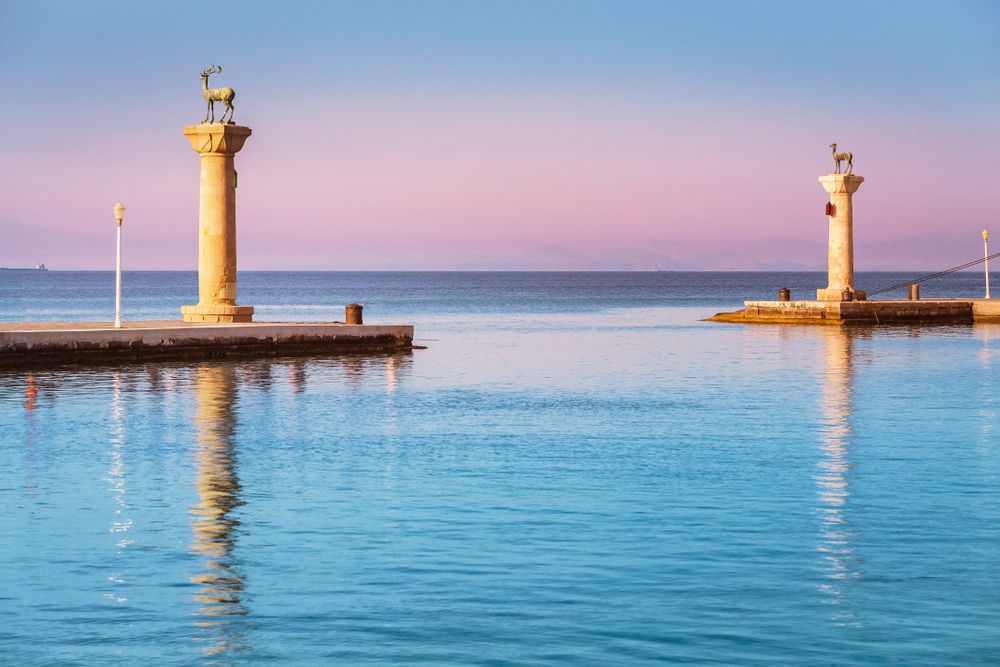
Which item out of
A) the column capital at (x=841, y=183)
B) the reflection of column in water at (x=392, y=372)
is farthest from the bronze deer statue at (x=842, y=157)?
the reflection of column in water at (x=392, y=372)

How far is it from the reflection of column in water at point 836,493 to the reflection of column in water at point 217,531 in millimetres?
4600

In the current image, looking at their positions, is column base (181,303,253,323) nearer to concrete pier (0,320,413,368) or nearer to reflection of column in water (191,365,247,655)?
concrete pier (0,320,413,368)

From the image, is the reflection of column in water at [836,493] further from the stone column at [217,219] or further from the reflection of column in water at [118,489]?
the stone column at [217,219]

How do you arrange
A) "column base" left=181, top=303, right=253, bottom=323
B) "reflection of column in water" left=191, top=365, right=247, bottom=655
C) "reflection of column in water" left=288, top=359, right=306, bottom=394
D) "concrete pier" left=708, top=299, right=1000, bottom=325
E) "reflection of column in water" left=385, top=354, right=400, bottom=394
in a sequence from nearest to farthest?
1. "reflection of column in water" left=191, top=365, right=247, bottom=655
2. "reflection of column in water" left=288, top=359, right=306, bottom=394
3. "reflection of column in water" left=385, top=354, right=400, bottom=394
4. "column base" left=181, top=303, right=253, bottom=323
5. "concrete pier" left=708, top=299, right=1000, bottom=325

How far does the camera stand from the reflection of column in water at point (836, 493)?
1206 centimetres

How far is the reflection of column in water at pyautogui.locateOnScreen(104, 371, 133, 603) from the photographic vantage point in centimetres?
1205

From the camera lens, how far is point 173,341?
118 feet

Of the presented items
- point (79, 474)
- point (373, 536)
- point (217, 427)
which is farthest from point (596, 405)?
point (373, 536)

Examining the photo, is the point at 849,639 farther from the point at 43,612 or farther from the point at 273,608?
the point at 43,612

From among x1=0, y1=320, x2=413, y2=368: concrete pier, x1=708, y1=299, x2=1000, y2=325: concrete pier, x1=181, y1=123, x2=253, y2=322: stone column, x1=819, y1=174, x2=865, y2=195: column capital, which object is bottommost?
x1=0, y1=320, x2=413, y2=368: concrete pier

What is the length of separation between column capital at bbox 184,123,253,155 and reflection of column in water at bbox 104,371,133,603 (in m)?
11.9

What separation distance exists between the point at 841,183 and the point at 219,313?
29.0 metres

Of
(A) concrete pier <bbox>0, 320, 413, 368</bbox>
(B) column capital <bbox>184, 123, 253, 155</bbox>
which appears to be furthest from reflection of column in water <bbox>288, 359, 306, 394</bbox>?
(B) column capital <bbox>184, 123, 253, 155</bbox>

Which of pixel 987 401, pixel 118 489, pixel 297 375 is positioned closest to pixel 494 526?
pixel 118 489
